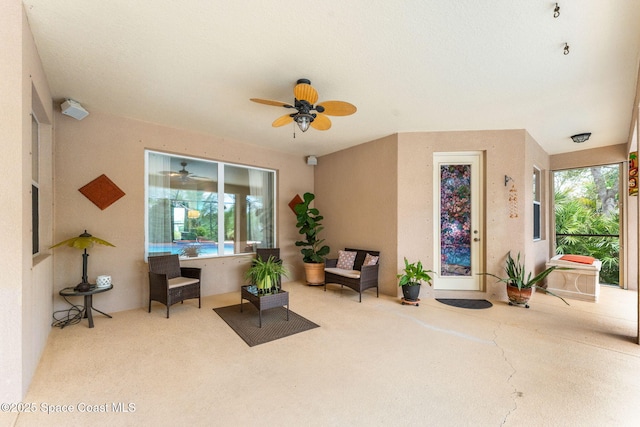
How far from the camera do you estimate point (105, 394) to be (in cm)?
198

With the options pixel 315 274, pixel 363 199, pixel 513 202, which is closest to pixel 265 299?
pixel 315 274

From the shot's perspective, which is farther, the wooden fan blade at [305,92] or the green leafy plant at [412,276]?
the green leafy plant at [412,276]

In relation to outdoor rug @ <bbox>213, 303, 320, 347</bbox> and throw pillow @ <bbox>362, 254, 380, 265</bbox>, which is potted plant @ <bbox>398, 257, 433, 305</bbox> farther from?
outdoor rug @ <bbox>213, 303, 320, 347</bbox>

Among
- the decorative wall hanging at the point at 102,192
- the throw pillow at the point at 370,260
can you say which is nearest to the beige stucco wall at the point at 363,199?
the throw pillow at the point at 370,260

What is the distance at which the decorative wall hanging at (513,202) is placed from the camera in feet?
13.7

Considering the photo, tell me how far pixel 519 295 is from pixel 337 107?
3.65 meters

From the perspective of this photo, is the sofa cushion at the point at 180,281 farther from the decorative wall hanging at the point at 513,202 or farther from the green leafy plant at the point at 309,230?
the decorative wall hanging at the point at 513,202

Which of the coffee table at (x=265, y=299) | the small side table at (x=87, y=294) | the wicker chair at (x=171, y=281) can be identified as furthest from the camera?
the wicker chair at (x=171, y=281)

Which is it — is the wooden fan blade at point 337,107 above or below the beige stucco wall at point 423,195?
above

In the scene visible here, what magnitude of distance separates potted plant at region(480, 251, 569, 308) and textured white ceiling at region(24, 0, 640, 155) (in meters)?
2.14

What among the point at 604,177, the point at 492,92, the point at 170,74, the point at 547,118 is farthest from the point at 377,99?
the point at 604,177

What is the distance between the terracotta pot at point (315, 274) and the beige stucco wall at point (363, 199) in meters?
0.48

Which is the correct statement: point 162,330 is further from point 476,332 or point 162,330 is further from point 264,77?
point 476,332

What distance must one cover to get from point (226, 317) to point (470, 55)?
12.7ft
